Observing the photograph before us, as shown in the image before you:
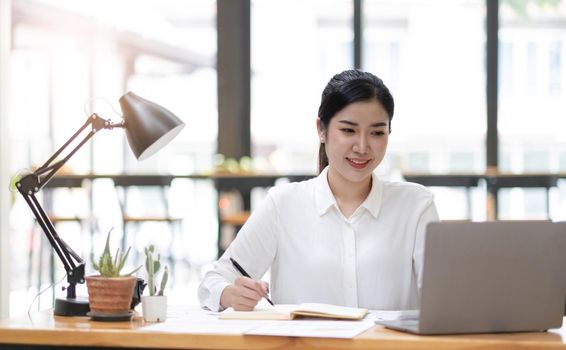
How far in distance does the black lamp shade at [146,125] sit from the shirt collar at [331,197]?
450 millimetres

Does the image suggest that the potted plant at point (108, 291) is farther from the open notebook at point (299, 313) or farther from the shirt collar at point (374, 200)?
the shirt collar at point (374, 200)

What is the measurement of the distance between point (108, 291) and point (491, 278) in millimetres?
803

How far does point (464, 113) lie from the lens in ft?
26.3

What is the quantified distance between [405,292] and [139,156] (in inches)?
28.8

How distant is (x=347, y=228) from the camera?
2.60 m

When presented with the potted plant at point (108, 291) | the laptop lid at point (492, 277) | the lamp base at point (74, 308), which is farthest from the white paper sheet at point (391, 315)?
the lamp base at point (74, 308)

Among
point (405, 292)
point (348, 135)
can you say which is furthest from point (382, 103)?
point (405, 292)

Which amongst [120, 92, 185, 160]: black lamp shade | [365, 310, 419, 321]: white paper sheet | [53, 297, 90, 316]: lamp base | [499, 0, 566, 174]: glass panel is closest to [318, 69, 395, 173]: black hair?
[120, 92, 185, 160]: black lamp shade

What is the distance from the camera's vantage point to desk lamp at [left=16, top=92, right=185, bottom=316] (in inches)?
92.7

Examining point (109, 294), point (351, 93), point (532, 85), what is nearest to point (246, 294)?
point (109, 294)

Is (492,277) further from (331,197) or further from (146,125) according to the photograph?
(146,125)

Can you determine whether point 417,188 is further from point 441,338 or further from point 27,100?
point 27,100

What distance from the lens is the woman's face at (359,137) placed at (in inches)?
101

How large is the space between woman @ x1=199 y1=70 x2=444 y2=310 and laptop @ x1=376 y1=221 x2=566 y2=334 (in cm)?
51
